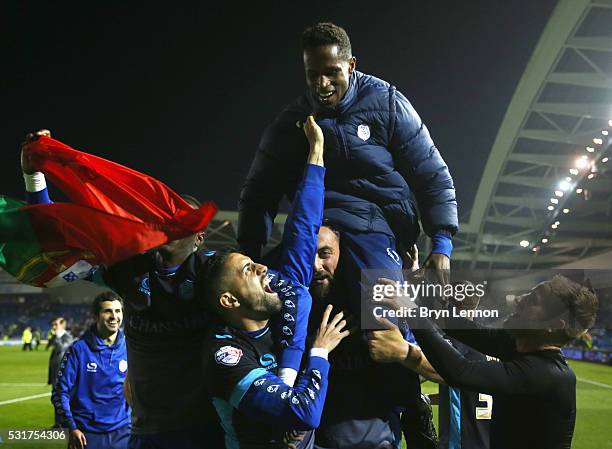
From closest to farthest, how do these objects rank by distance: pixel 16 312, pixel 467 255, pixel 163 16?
1. pixel 163 16
2. pixel 467 255
3. pixel 16 312

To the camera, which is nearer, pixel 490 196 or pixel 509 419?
pixel 509 419

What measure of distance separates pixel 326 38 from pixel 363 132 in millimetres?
487

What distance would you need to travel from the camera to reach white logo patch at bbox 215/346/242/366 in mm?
2748

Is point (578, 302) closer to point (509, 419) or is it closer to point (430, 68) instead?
point (509, 419)

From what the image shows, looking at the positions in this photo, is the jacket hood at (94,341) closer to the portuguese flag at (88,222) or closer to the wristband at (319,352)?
the portuguese flag at (88,222)

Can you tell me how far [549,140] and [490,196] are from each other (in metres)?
5.21

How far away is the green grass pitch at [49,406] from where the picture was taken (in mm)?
10337

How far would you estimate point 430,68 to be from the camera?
80.1ft

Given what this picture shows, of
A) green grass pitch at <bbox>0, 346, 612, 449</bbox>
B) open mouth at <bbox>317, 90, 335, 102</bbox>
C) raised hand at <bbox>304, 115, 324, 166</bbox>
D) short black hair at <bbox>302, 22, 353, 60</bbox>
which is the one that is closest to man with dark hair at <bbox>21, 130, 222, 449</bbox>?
raised hand at <bbox>304, 115, 324, 166</bbox>

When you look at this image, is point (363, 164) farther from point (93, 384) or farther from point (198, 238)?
point (93, 384)

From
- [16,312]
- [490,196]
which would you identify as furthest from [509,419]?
[16,312]

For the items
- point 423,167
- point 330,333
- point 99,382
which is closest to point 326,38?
point 423,167

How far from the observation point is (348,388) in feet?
10.9

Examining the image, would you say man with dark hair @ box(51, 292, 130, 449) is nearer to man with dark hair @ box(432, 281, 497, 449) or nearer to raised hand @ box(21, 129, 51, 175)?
man with dark hair @ box(432, 281, 497, 449)
